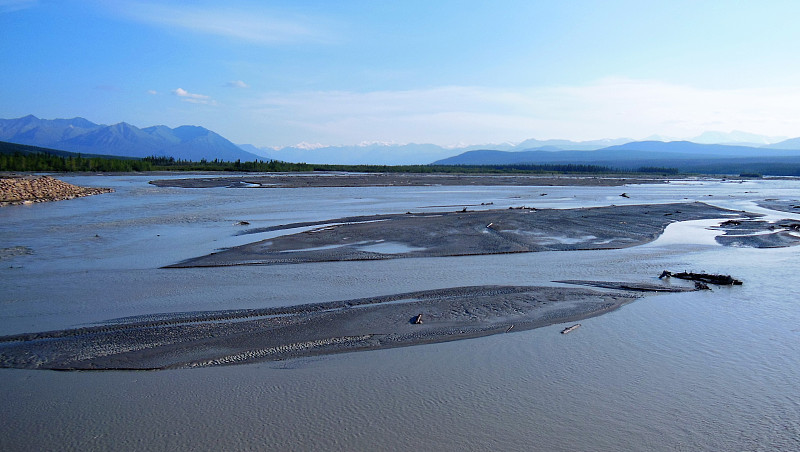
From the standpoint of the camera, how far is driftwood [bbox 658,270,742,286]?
1222 centimetres

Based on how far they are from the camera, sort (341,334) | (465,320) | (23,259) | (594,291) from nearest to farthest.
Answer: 1. (341,334)
2. (465,320)
3. (594,291)
4. (23,259)

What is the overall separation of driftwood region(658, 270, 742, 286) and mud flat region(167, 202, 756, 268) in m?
4.20

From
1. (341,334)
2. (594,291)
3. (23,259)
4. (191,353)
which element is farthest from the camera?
(23,259)

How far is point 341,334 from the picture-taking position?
334 inches

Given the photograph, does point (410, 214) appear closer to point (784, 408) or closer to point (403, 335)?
point (403, 335)

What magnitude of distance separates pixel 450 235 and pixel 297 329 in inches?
437

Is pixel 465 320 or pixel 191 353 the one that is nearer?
pixel 191 353

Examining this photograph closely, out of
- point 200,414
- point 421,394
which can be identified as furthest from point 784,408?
point 200,414

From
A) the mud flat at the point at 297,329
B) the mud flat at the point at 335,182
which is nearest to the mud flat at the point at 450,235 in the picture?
the mud flat at the point at 297,329

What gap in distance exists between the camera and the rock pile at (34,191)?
32500 mm

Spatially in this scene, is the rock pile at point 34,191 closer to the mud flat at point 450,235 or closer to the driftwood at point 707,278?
the mud flat at point 450,235

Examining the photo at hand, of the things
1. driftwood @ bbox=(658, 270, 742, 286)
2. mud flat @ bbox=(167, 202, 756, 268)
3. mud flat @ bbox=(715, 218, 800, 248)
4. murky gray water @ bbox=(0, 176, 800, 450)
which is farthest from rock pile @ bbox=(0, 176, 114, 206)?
mud flat @ bbox=(715, 218, 800, 248)

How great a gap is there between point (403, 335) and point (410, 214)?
56.6ft

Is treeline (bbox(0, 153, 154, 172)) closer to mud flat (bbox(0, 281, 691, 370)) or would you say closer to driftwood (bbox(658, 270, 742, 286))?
mud flat (bbox(0, 281, 691, 370))
